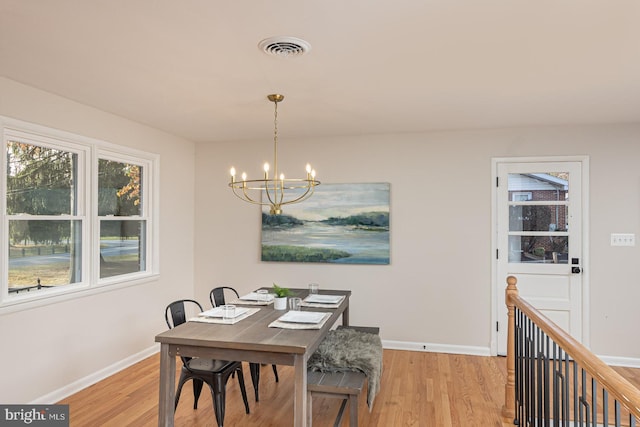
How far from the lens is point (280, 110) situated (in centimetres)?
369

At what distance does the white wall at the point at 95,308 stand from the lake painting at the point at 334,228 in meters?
1.03

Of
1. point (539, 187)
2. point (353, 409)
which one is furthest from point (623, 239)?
point (353, 409)

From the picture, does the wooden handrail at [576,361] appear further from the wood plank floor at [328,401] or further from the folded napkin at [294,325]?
the folded napkin at [294,325]

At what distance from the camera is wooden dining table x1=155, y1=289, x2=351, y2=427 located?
228cm

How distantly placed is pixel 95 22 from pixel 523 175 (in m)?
3.99

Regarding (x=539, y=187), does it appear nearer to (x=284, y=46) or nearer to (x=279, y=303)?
(x=279, y=303)

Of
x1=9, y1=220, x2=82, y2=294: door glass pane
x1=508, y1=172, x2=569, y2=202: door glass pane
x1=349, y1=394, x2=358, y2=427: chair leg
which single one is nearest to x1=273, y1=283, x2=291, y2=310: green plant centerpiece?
x1=349, y1=394, x2=358, y2=427: chair leg

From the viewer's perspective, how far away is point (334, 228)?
4.76 meters

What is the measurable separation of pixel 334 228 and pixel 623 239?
2886 millimetres

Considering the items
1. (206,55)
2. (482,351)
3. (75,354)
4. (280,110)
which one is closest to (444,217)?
(482,351)

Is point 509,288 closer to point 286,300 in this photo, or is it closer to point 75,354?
point 286,300

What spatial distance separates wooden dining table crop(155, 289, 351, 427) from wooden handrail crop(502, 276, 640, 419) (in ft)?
4.00

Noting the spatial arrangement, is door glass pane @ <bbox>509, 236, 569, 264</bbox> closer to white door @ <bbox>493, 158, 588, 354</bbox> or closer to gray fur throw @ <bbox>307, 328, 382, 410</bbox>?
white door @ <bbox>493, 158, 588, 354</bbox>

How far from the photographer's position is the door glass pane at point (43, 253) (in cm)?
302
